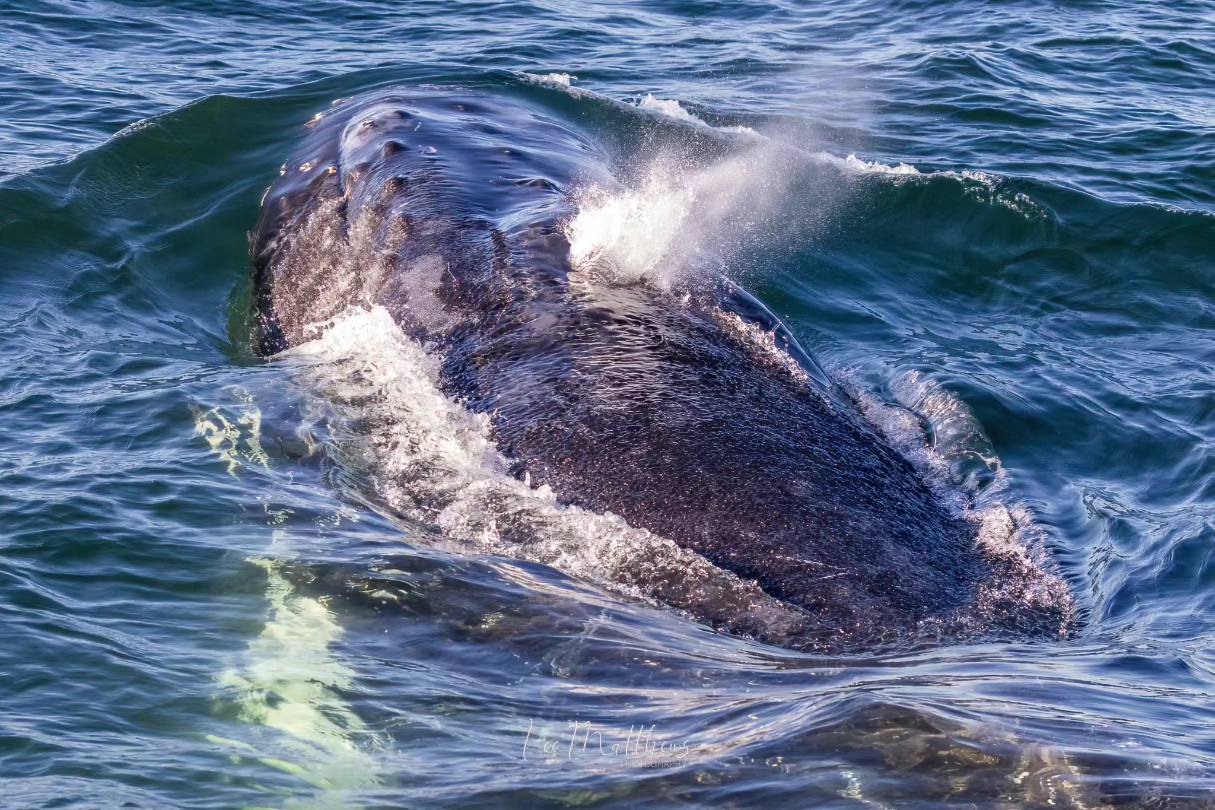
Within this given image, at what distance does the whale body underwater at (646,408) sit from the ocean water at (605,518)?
27 centimetres

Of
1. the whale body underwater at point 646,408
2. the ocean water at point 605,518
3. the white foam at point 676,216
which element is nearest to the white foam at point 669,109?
the ocean water at point 605,518

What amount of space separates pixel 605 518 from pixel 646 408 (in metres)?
0.82

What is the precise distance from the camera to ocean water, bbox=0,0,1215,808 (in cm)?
525

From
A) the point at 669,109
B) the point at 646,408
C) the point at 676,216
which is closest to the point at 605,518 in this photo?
the point at 646,408

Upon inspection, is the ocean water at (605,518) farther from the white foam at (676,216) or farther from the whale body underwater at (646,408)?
the whale body underwater at (646,408)

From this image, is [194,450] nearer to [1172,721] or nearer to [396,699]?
[396,699]

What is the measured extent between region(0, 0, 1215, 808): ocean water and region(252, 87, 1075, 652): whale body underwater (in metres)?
0.27

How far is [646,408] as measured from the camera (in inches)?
303

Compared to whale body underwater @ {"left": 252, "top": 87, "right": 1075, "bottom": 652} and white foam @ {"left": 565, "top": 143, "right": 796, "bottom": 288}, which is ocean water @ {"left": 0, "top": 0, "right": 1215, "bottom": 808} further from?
whale body underwater @ {"left": 252, "top": 87, "right": 1075, "bottom": 652}

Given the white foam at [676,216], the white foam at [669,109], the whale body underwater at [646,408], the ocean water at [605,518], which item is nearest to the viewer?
the ocean water at [605,518]

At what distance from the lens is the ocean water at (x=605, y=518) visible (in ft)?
17.2

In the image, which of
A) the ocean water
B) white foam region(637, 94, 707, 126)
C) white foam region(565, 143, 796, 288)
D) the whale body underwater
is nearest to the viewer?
the ocean water

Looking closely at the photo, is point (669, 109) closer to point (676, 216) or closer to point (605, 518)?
point (676, 216)

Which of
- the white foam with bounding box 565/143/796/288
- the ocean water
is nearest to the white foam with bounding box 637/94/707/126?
the ocean water
